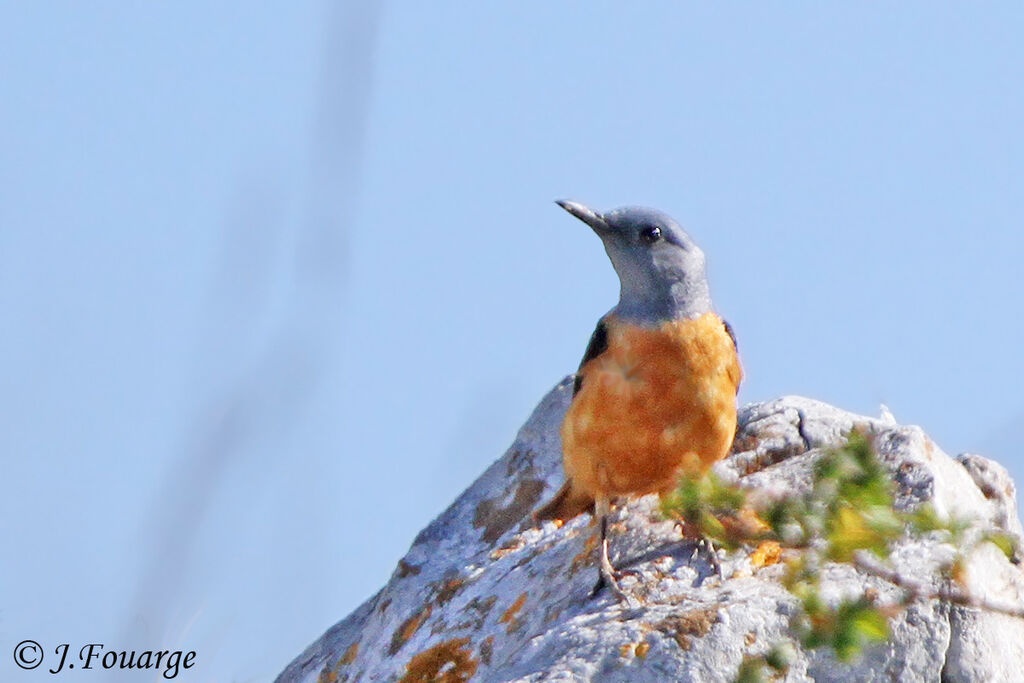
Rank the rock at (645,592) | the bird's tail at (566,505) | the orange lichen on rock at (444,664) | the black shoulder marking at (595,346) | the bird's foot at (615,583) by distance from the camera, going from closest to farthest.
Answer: the rock at (645,592) < the bird's foot at (615,583) < the orange lichen on rock at (444,664) < the black shoulder marking at (595,346) < the bird's tail at (566,505)

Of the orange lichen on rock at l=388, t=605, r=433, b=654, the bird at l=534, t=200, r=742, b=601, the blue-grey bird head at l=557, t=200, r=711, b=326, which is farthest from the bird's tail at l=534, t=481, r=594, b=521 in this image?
the blue-grey bird head at l=557, t=200, r=711, b=326

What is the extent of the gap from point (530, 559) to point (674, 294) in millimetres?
1195

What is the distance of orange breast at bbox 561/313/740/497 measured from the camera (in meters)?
5.22

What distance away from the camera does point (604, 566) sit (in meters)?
4.79

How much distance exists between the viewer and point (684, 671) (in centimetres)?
415

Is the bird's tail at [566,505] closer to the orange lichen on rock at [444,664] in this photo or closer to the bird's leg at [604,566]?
the bird's leg at [604,566]

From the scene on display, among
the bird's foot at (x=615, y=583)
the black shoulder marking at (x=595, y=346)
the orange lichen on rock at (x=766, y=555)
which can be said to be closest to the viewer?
the bird's foot at (x=615, y=583)

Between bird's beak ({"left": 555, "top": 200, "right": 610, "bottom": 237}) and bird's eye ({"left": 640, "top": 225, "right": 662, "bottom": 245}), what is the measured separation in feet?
0.52

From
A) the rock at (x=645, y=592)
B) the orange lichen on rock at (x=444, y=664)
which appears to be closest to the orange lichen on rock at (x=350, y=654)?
the rock at (x=645, y=592)

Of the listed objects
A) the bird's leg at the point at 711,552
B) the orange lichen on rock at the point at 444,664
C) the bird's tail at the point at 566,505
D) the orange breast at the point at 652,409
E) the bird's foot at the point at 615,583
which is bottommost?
the orange lichen on rock at the point at 444,664

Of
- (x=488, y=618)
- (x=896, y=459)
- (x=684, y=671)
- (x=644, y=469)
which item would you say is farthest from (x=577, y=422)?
(x=684, y=671)

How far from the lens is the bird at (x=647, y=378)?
5.23 metres

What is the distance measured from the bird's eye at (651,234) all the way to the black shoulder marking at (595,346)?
364 millimetres

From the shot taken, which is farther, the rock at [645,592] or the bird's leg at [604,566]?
the bird's leg at [604,566]
